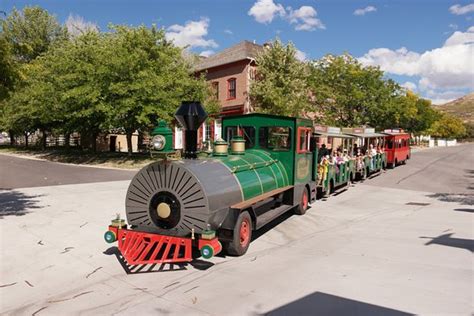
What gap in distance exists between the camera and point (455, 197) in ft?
47.5

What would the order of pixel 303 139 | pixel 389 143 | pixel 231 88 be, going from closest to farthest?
pixel 303 139
pixel 389 143
pixel 231 88

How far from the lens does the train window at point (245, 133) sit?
9922mm

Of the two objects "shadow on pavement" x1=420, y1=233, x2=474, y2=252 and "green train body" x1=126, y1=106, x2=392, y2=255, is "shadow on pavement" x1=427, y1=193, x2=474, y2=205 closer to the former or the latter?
"shadow on pavement" x1=420, y1=233, x2=474, y2=252

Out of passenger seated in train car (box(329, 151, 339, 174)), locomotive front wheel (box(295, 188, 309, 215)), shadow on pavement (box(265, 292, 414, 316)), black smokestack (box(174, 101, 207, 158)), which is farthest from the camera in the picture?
passenger seated in train car (box(329, 151, 339, 174))

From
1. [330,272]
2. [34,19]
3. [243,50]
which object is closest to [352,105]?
[243,50]

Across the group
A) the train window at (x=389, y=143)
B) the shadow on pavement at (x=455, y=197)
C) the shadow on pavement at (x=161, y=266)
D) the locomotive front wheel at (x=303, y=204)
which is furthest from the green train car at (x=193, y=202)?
the train window at (x=389, y=143)

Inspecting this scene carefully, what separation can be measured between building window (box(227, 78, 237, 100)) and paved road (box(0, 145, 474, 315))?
22.2m

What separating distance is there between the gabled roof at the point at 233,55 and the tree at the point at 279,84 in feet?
5.33

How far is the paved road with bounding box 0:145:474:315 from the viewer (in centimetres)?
490

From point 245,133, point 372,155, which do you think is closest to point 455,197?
point 372,155

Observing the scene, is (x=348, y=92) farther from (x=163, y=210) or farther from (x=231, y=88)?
(x=163, y=210)

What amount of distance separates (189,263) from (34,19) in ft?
159

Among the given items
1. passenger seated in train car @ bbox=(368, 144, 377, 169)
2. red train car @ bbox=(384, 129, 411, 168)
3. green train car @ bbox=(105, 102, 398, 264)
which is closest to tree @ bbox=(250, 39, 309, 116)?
red train car @ bbox=(384, 129, 411, 168)

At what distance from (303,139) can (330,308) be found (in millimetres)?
6174
